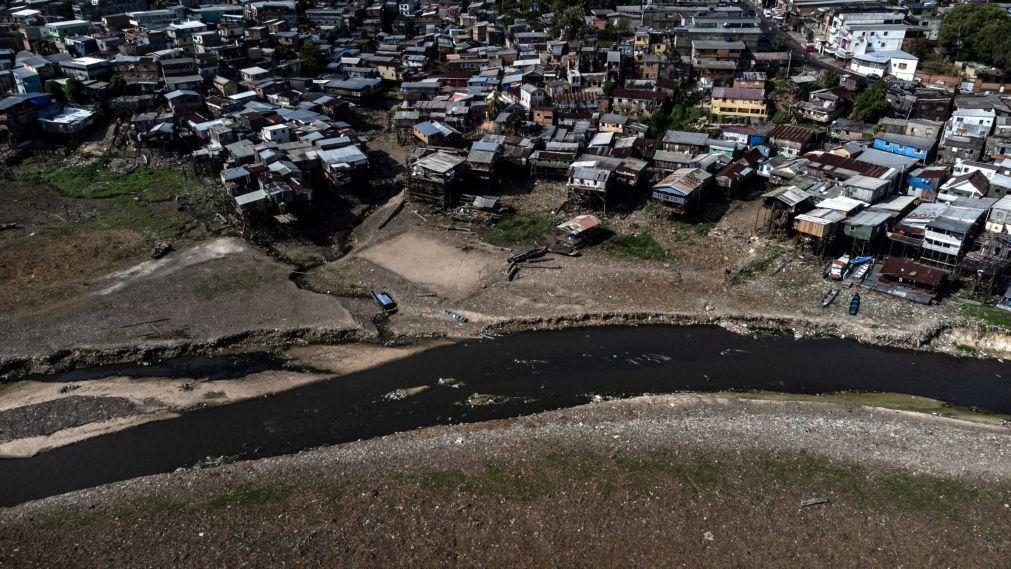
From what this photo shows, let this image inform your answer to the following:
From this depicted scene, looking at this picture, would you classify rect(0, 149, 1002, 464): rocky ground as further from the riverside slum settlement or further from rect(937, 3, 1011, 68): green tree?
rect(937, 3, 1011, 68): green tree

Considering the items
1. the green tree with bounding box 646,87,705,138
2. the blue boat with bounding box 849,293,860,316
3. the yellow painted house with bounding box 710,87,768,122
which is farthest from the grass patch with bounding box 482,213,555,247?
the yellow painted house with bounding box 710,87,768,122

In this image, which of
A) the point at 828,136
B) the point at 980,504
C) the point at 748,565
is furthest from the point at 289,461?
the point at 828,136

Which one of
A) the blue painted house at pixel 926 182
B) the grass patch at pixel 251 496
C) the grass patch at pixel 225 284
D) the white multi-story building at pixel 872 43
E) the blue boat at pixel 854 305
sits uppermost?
the white multi-story building at pixel 872 43

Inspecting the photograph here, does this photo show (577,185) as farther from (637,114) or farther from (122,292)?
(122,292)

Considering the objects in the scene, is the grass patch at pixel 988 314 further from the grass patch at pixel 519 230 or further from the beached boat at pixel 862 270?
the grass patch at pixel 519 230

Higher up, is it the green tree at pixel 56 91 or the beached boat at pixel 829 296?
the green tree at pixel 56 91

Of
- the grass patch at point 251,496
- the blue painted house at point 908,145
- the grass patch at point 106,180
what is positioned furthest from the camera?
the grass patch at point 106,180

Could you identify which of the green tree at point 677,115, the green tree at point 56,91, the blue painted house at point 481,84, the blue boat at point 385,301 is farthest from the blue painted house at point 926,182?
the green tree at point 56,91
